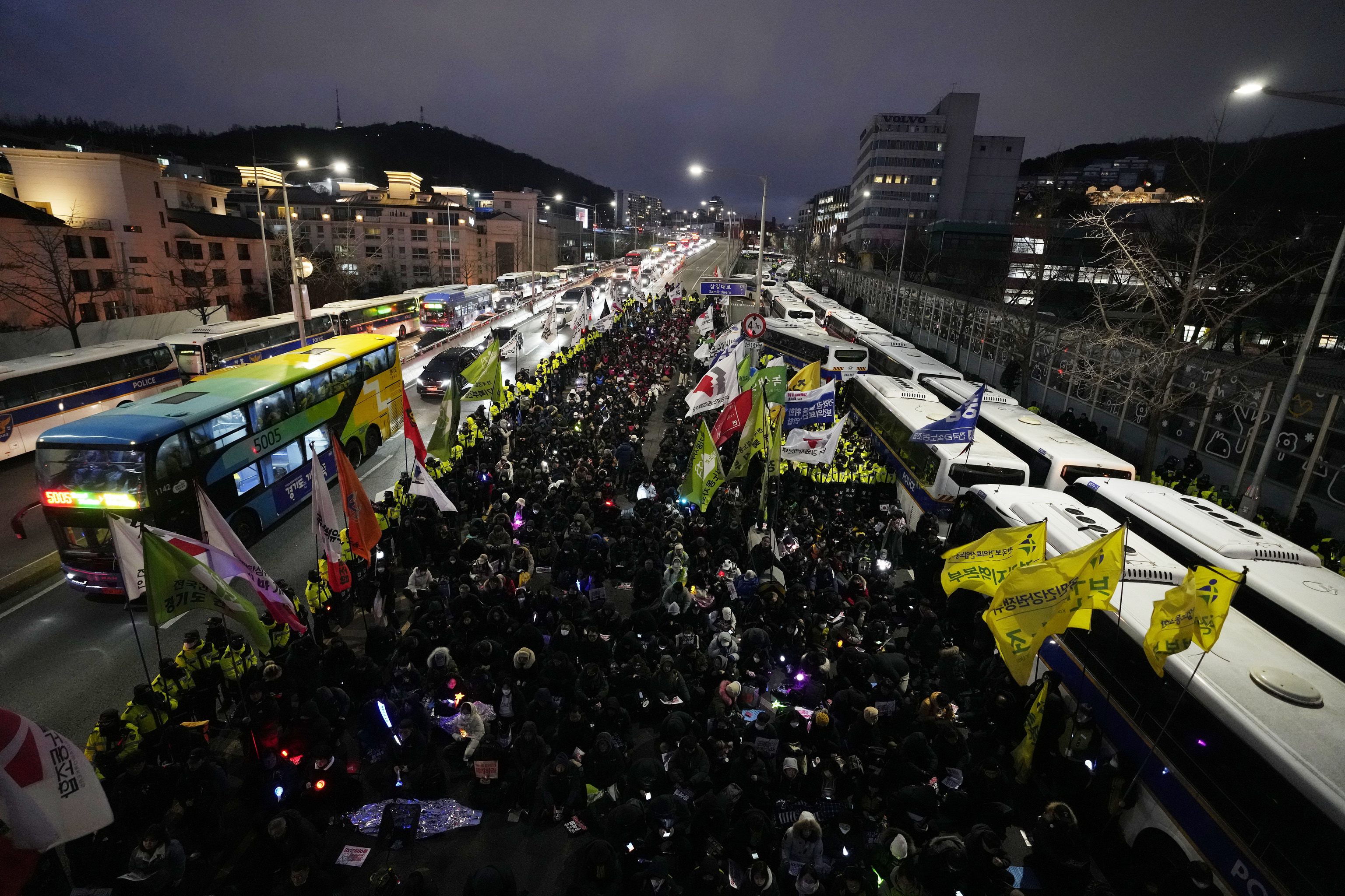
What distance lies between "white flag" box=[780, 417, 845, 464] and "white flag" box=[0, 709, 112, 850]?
1061cm

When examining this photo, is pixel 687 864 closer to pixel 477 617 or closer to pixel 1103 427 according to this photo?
pixel 477 617

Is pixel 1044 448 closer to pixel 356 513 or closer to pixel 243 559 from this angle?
pixel 356 513

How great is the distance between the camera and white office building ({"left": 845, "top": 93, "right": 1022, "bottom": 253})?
85312 millimetres

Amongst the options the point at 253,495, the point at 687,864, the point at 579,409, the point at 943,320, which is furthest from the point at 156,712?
the point at 943,320

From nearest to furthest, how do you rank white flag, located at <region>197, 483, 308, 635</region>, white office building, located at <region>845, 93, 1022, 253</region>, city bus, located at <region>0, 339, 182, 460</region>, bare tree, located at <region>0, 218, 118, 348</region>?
white flag, located at <region>197, 483, 308, 635</region> < city bus, located at <region>0, 339, 182, 460</region> < bare tree, located at <region>0, 218, 118, 348</region> < white office building, located at <region>845, 93, 1022, 253</region>

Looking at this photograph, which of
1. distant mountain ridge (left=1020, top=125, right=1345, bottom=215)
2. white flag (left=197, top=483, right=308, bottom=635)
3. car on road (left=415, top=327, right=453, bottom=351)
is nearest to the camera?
white flag (left=197, top=483, right=308, bottom=635)

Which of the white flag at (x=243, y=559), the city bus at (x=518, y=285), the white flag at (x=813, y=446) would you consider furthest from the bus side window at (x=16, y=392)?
the city bus at (x=518, y=285)

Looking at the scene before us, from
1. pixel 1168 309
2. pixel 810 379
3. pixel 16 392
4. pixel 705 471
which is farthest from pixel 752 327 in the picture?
pixel 16 392

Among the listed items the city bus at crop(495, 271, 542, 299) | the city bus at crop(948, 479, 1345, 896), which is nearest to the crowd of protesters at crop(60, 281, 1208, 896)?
the city bus at crop(948, 479, 1345, 896)

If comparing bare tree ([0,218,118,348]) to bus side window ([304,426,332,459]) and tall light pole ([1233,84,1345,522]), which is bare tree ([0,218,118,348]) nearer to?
bus side window ([304,426,332,459])

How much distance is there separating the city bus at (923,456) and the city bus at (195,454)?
13.5 m

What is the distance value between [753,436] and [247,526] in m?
9.82

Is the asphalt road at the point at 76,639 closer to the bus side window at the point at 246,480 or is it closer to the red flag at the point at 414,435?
the bus side window at the point at 246,480

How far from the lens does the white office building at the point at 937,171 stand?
8531 centimetres
